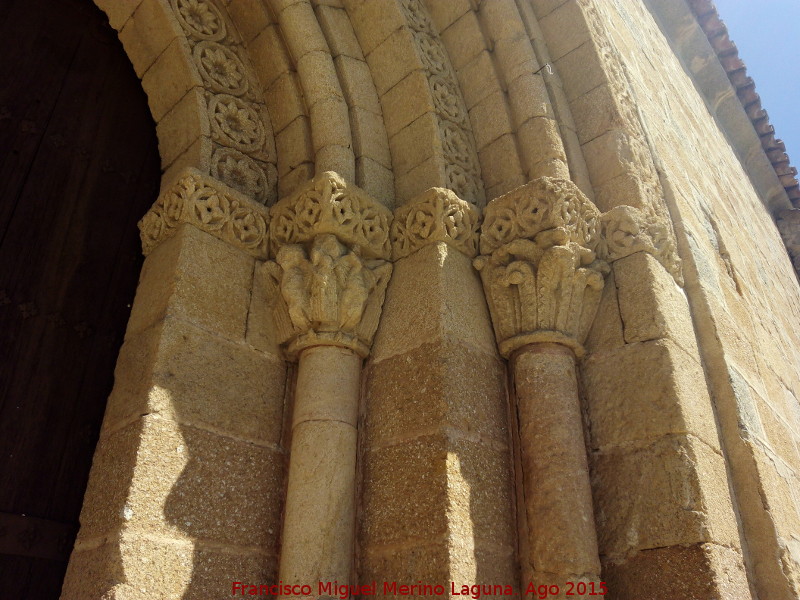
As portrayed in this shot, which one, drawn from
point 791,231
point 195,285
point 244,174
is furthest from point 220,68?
point 791,231

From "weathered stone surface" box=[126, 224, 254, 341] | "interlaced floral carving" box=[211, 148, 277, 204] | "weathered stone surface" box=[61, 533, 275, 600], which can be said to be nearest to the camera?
"weathered stone surface" box=[61, 533, 275, 600]

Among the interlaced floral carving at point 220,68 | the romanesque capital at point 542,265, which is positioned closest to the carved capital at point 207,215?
the interlaced floral carving at point 220,68

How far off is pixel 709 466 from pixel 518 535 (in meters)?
0.63

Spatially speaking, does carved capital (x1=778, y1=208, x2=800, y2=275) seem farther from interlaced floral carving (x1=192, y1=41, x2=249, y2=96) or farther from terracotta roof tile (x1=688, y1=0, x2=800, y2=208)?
interlaced floral carving (x1=192, y1=41, x2=249, y2=96)

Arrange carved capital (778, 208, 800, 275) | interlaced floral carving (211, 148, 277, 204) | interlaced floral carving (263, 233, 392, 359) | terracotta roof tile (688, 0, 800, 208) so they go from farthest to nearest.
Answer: carved capital (778, 208, 800, 275)
terracotta roof tile (688, 0, 800, 208)
interlaced floral carving (211, 148, 277, 204)
interlaced floral carving (263, 233, 392, 359)

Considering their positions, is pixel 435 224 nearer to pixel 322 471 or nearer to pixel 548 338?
pixel 548 338

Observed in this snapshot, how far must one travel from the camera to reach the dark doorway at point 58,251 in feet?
6.70

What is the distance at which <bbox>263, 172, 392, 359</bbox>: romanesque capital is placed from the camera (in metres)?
2.34

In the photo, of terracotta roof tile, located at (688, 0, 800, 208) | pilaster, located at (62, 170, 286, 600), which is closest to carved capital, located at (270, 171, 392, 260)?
pilaster, located at (62, 170, 286, 600)

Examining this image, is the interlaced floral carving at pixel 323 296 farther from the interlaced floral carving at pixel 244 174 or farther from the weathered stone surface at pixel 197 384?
the interlaced floral carving at pixel 244 174

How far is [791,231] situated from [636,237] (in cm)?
611

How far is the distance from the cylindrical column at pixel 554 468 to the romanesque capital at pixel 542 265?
0.08 metres

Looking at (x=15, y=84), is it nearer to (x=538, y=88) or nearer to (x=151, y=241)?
(x=151, y=241)

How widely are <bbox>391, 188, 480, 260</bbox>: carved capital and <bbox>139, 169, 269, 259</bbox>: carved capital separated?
53 cm
